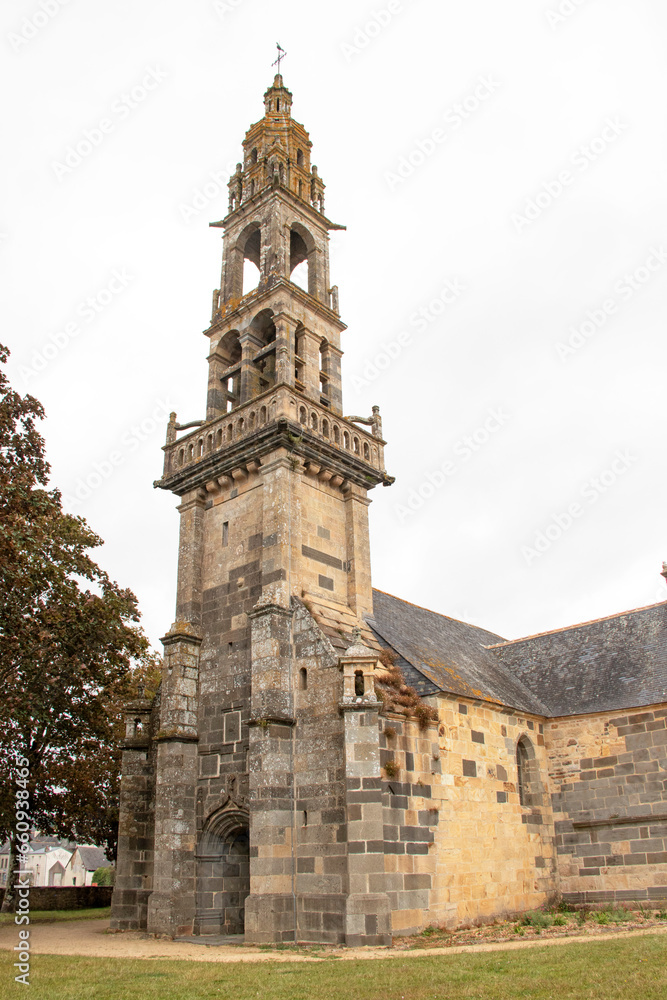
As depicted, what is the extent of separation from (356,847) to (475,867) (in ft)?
13.3

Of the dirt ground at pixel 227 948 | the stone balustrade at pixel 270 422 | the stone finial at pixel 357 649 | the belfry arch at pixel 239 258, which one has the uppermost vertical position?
the belfry arch at pixel 239 258

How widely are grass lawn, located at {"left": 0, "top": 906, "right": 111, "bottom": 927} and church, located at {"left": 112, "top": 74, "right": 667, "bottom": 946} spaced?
6241mm

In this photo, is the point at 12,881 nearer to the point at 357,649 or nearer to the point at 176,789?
the point at 176,789

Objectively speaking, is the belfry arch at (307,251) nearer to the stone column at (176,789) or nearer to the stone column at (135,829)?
the stone column at (176,789)

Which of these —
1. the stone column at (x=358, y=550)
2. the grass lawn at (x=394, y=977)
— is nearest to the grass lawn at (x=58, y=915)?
the grass lawn at (x=394, y=977)

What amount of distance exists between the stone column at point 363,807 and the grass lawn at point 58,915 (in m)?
11.1

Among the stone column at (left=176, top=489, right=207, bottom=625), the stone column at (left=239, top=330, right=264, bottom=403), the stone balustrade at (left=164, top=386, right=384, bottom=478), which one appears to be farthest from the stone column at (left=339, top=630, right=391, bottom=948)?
the stone column at (left=239, top=330, right=264, bottom=403)

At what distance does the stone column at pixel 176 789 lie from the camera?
1520 centimetres

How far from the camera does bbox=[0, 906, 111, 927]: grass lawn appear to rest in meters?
20.9

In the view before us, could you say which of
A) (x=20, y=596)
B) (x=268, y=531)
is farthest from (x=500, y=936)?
(x=20, y=596)

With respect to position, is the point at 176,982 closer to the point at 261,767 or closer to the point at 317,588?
the point at 261,767

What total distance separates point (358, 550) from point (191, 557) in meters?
4.21

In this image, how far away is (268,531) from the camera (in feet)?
A: 55.7

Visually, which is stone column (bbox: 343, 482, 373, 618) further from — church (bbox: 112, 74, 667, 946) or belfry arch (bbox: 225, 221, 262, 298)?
belfry arch (bbox: 225, 221, 262, 298)
